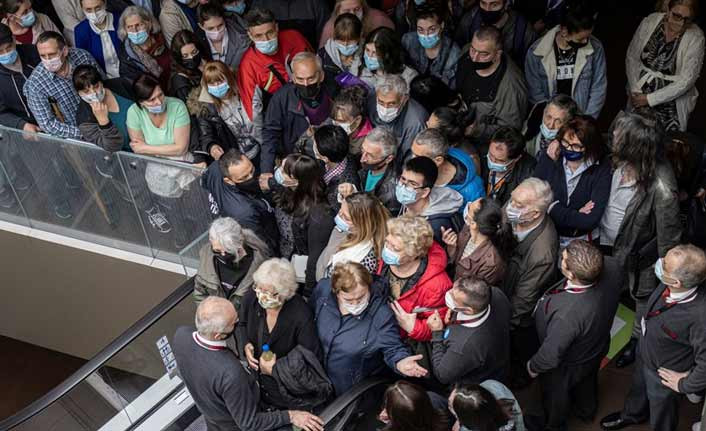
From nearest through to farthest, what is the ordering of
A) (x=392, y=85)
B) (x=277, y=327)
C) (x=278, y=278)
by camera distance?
(x=278, y=278) → (x=277, y=327) → (x=392, y=85)

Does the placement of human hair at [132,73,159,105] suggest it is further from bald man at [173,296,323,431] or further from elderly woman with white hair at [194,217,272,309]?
bald man at [173,296,323,431]

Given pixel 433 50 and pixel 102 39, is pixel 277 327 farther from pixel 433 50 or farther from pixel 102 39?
pixel 102 39

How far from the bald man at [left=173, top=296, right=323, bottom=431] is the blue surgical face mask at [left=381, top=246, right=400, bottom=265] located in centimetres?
90

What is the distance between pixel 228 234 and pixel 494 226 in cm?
156

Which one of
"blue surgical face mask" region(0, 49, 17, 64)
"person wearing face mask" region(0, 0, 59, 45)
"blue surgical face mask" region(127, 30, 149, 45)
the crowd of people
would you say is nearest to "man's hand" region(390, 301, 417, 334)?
the crowd of people

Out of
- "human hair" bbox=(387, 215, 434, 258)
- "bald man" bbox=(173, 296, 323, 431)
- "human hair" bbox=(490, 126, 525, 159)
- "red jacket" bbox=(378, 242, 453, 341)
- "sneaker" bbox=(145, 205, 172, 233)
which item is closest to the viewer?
"bald man" bbox=(173, 296, 323, 431)

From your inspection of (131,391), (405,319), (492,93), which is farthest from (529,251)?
(131,391)

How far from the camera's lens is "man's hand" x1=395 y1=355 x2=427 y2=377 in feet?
14.5

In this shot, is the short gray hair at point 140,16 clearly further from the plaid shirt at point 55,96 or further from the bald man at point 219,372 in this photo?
the bald man at point 219,372

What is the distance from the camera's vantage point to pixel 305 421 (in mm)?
4539

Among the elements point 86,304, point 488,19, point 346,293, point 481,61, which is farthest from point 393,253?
point 86,304

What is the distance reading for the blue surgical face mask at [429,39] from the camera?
239 inches

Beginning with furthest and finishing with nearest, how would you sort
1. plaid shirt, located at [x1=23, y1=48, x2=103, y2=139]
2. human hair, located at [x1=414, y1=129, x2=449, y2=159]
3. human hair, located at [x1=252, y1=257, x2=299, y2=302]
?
plaid shirt, located at [x1=23, y1=48, x2=103, y2=139] < human hair, located at [x1=414, y1=129, x2=449, y2=159] < human hair, located at [x1=252, y1=257, x2=299, y2=302]

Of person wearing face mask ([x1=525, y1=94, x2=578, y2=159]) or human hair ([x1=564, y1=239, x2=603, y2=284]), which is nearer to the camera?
human hair ([x1=564, y1=239, x2=603, y2=284])
